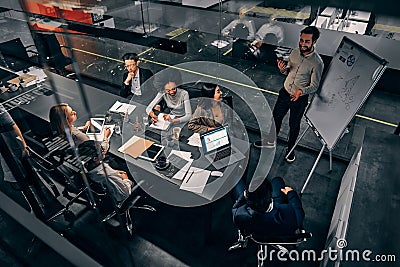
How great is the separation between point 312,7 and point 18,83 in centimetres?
502

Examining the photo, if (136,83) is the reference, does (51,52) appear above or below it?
below

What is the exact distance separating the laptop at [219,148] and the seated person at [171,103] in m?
0.73

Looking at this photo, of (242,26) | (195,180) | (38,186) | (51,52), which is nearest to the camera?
(195,180)

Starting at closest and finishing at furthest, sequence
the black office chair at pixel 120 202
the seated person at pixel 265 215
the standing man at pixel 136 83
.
A: the seated person at pixel 265 215 < the black office chair at pixel 120 202 < the standing man at pixel 136 83

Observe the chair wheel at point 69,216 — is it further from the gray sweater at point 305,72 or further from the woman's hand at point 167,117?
the gray sweater at point 305,72

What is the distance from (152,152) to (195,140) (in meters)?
0.47

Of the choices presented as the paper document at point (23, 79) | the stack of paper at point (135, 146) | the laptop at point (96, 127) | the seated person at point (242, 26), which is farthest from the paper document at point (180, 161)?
the seated person at point (242, 26)

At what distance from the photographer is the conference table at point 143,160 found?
2.73m

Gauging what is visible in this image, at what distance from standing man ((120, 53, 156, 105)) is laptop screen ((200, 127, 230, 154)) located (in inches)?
54.4

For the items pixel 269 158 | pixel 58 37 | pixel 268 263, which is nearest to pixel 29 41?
pixel 58 37

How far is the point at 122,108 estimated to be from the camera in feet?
12.4

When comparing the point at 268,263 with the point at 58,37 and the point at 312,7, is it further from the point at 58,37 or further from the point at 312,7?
the point at 58,37

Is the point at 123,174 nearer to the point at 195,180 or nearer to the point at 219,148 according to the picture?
the point at 195,180

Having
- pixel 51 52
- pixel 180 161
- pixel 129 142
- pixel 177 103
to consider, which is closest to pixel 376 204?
pixel 180 161
